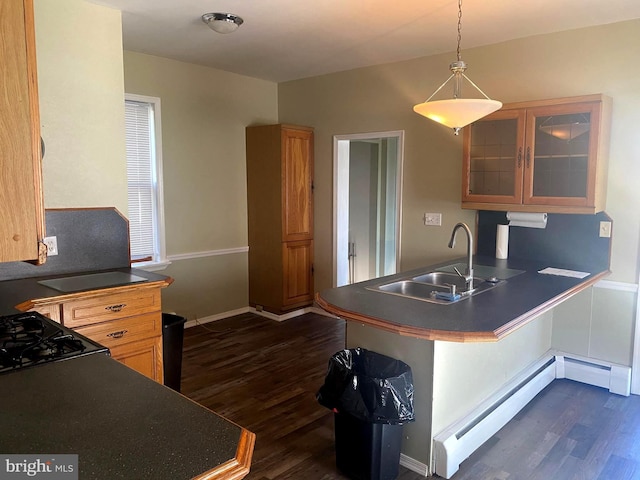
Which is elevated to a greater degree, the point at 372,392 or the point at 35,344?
the point at 35,344

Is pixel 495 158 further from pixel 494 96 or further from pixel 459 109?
pixel 459 109

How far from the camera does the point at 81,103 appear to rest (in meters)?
2.93

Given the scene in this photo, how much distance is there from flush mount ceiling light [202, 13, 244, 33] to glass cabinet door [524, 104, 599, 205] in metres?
2.06

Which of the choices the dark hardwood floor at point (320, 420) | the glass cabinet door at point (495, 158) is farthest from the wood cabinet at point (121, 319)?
the glass cabinet door at point (495, 158)

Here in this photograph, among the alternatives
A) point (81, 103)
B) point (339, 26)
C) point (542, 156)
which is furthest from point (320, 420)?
point (339, 26)

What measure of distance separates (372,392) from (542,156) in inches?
81.0

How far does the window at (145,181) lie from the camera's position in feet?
13.4

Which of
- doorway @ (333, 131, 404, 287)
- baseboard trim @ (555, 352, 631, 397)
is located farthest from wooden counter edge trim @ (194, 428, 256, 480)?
doorway @ (333, 131, 404, 287)

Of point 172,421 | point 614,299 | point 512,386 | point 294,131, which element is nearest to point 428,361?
point 512,386

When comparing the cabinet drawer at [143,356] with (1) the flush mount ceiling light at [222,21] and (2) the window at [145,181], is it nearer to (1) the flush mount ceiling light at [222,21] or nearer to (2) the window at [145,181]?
(2) the window at [145,181]

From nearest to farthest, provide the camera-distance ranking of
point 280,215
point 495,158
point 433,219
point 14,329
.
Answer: point 14,329 → point 495,158 → point 433,219 → point 280,215

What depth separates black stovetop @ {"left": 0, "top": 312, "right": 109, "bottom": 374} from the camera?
57.9 inches

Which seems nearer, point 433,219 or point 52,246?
point 52,246

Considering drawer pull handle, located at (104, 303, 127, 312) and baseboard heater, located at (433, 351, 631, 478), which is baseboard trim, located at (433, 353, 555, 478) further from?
drawer pull handle, located at (104, 303, 127, 312)
